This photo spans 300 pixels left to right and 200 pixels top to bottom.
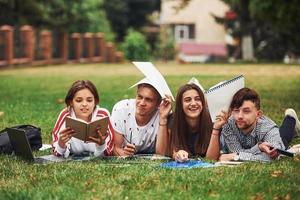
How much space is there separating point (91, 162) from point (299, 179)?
197cm

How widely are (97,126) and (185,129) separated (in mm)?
1055

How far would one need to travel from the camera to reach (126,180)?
250 inches

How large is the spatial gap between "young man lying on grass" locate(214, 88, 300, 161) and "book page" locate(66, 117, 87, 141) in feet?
4.34

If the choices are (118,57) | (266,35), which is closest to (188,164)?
(118,57)

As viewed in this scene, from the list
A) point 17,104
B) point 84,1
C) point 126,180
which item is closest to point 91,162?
point 126,180

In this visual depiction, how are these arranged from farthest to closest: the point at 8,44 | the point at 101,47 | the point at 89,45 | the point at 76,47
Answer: the point at 101,47
the point at 89,45
the point at 76,47
the point at 8,44

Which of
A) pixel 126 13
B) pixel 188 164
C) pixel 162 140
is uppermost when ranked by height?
pixel 126 13

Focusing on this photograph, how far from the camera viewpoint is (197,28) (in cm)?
6538

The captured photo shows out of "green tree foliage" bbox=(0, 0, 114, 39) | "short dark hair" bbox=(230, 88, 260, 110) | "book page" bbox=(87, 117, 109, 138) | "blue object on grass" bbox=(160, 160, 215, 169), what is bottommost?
"blue object on grass" bbox=(160, 160, 215, 169)

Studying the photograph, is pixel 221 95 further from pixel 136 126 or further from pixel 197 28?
pixel 197 28

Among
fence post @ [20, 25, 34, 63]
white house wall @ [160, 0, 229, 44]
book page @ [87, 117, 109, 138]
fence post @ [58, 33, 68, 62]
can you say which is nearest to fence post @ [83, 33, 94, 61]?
fence post @ [58, 33, 68, 62]

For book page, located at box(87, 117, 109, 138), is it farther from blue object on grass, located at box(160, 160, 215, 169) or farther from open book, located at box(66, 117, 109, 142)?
blue object on grass, located at box(160, 160, 215, 169)

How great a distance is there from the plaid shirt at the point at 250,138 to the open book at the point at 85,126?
1256mm

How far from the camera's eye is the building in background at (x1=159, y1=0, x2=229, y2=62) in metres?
61.6
